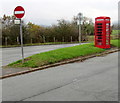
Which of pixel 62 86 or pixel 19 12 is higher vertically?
pixel 19 12

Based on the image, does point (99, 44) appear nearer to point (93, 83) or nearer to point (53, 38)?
point (93, 83)

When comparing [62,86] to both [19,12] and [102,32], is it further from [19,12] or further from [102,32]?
[102,32]

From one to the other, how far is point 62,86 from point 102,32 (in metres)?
11.2

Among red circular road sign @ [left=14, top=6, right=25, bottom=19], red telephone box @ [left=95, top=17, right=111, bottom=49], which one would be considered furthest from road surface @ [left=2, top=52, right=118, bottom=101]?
red telephone box @ [left=95, top=17, right=111, bottom=49]

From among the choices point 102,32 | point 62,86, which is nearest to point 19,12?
point 62,86

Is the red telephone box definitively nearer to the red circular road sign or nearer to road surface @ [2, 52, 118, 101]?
the red circular road sign

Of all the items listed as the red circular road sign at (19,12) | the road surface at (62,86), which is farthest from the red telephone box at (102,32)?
the road surface at (62,86)

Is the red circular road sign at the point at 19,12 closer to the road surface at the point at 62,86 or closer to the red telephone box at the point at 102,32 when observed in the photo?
the road surface at the point at 62,86

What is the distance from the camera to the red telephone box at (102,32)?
51.4 ft

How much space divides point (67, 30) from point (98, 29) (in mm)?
19086

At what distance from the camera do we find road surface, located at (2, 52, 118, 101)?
4.68 metres

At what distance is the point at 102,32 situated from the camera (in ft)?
51.9

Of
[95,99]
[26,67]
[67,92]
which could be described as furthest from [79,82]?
[26,67]

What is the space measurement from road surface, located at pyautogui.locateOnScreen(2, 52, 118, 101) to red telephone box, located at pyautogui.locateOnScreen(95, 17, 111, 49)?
29.5 feet
